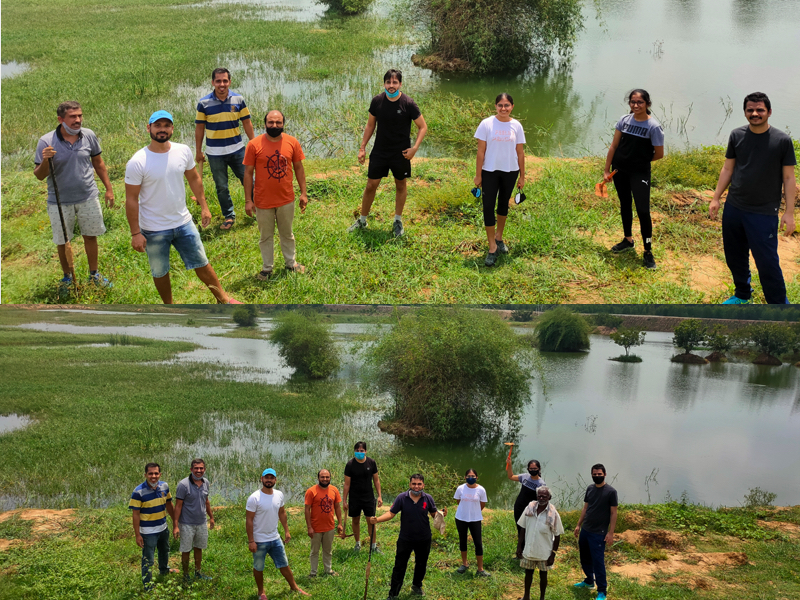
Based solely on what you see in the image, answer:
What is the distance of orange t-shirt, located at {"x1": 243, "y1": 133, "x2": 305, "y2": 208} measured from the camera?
6605mm

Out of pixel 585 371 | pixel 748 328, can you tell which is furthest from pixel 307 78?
pixel 748 328

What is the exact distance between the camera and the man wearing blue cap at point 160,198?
5.52 m

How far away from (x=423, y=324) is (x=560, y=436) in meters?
2.82

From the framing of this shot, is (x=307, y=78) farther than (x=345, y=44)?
No

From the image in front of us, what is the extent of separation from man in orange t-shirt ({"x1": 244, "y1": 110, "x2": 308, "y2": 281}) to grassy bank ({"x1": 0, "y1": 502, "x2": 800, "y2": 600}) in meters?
3.31

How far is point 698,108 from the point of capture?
609 inches

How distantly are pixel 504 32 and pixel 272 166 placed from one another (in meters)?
15.1

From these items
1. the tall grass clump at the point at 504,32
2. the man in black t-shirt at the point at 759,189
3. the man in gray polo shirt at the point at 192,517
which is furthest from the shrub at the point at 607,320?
the tall grass clump at the point at 504,32

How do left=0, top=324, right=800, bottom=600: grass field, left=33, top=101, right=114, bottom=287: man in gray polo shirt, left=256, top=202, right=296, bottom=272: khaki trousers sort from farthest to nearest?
left=256, top=202, right=296, bottom=272: khaki trousers
left=33, top=101, right=114, bottom=287: man in gray polo shirt
left=0, top=324, right=800, bottom=600: grass field

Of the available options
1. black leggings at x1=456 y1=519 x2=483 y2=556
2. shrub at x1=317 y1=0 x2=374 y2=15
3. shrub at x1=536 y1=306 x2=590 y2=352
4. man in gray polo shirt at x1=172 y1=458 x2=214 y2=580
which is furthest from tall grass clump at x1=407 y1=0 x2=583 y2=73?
man in gray polo shirt at x1=172 y1=458 x2=214 y2=580

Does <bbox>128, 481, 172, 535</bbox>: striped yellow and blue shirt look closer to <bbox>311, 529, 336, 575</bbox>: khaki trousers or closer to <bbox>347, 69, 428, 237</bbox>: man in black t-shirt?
<bbox>311, 529, 336, 575</bbox>: khaki trousers

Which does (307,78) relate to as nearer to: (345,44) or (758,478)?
(345,44)

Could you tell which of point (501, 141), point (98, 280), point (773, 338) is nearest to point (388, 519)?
point (501, 141)

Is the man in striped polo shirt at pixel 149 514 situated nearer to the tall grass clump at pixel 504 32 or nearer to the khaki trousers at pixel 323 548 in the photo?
the khaki trousers at pixel 323 548
